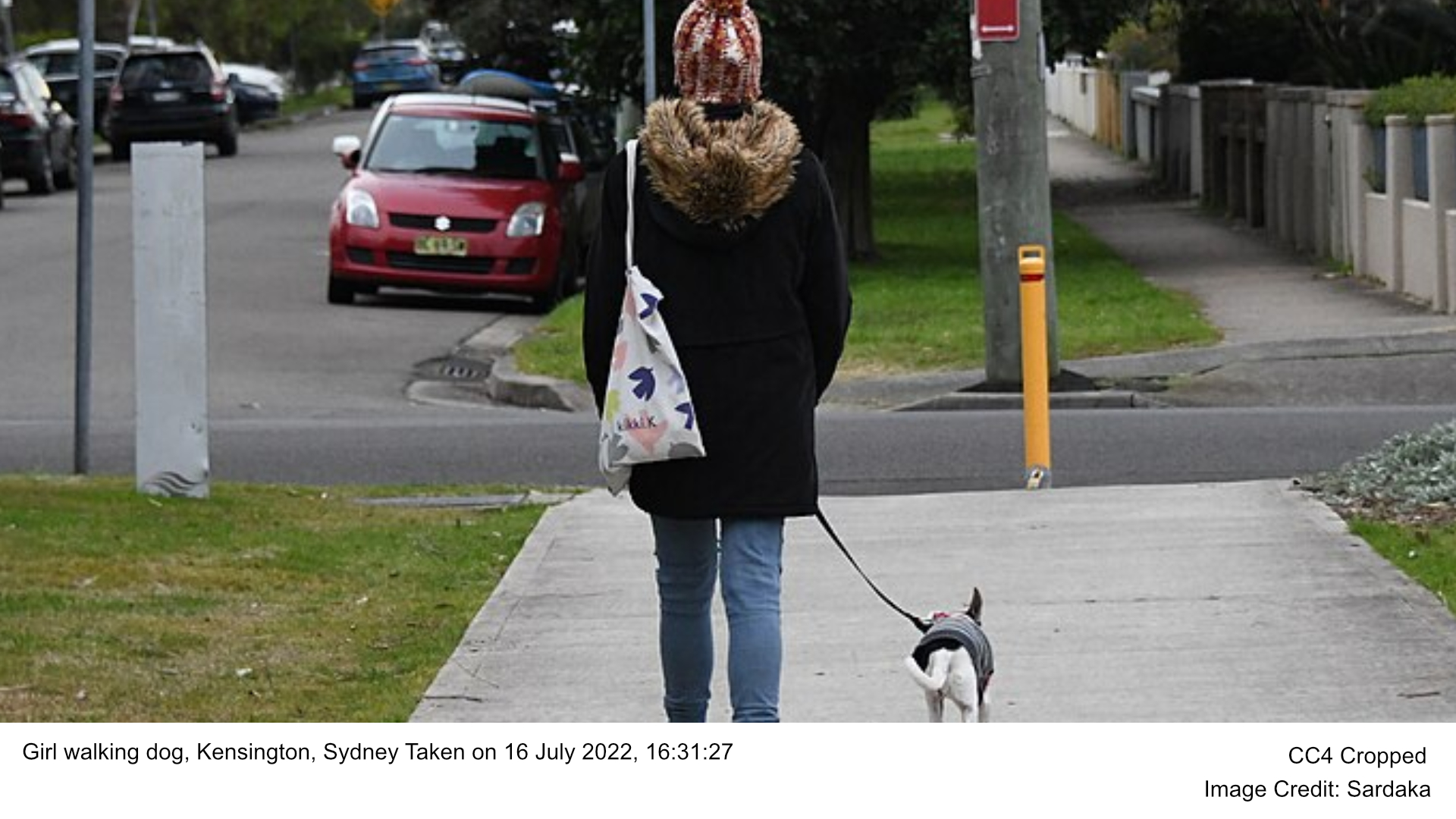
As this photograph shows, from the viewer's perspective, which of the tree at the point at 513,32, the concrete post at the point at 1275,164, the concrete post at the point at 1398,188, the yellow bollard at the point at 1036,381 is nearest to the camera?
the yellow bollard at the point at 1036,381

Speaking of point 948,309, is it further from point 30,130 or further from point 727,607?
point 30,130


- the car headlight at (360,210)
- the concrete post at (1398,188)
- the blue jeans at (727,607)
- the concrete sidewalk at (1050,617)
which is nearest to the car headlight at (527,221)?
the car headlight at (360,210)

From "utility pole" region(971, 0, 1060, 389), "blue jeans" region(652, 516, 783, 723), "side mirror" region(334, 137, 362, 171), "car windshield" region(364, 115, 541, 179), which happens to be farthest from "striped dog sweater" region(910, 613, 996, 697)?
"car windshield" region(364, 115, 541, 179)

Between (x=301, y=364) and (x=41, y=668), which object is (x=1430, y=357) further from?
(x=41, y=668)

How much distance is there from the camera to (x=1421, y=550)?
947 cm

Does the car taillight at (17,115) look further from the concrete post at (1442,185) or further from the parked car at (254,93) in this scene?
the parked car at (254,93)

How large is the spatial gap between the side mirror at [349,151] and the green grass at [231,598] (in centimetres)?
1134

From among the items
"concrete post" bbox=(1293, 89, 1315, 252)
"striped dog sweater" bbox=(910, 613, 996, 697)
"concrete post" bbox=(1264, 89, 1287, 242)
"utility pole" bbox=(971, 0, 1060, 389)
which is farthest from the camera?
"concrete post" bbox=(1264, 89, 1287, 242)

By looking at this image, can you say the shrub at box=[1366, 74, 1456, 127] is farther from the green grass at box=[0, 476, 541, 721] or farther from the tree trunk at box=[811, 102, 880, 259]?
the green grass at box=[0, 476, 541, 721]

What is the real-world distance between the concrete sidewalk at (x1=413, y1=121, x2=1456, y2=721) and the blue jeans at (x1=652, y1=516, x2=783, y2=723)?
84 centimetres

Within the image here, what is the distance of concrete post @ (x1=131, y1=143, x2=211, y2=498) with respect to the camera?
11.4 meters

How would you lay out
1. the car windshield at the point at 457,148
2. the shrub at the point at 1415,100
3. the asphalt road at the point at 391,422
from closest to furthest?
the asphalt road at the point at 391,422 → the shrub at the point at 1415,100 → the car windshield at the point at 457,148

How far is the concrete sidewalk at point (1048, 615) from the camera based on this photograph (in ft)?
24.4

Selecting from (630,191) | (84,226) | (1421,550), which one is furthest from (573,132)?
(630,191)
